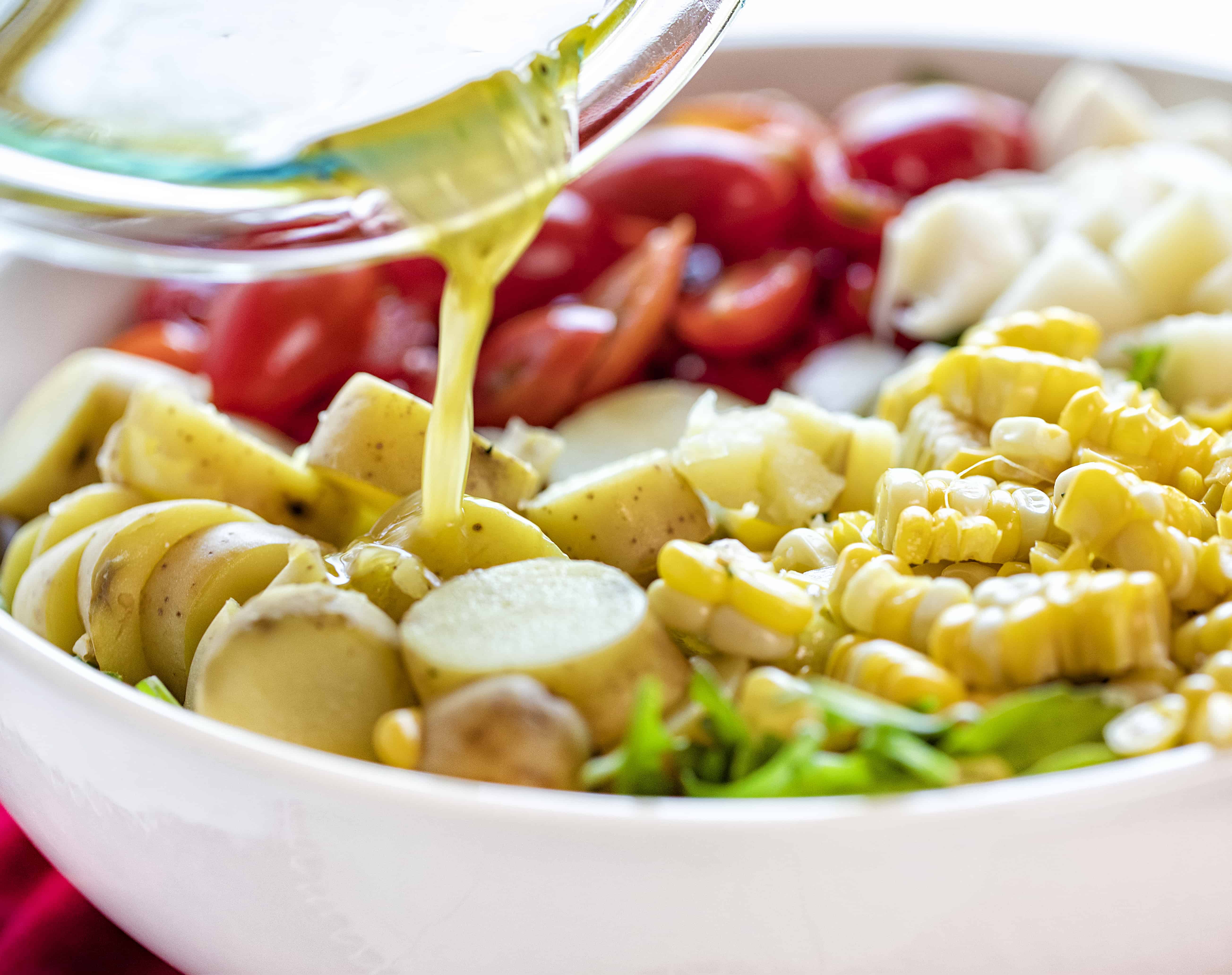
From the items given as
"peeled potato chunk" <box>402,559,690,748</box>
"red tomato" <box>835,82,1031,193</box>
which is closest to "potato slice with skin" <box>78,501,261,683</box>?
"peeled potato chunk" <box>402,559,690,748</box>

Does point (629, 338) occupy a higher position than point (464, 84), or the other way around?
point (464, 84)

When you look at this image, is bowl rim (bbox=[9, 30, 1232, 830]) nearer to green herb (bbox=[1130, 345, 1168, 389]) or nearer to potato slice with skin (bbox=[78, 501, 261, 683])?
potato slice with skin (bbox=[78, 501, 261, 683])

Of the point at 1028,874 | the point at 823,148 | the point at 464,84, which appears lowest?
the point at 1028,874

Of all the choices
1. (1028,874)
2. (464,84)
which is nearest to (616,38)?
(464,84)

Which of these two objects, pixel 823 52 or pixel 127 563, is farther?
pixel 823 52

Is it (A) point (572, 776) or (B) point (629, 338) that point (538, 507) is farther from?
(B) point (629, 338)

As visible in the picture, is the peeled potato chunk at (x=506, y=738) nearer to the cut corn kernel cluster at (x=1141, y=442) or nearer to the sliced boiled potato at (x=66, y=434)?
the cut corn kernel cluster at (x=1141, y=442)
